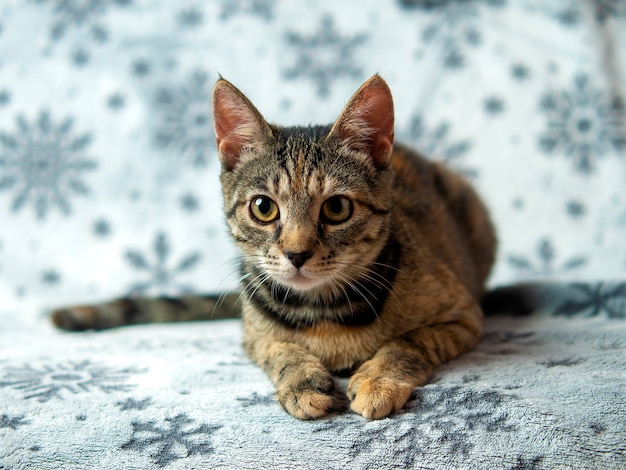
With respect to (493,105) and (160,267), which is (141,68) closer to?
(160,267)

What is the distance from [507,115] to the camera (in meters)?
2.30

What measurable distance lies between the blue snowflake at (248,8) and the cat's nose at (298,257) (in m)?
1.51

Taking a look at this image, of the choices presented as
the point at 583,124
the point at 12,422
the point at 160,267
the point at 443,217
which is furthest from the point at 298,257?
the point at 583,124

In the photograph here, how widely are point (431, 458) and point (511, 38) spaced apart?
1813 millimetres

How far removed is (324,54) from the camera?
236 cm

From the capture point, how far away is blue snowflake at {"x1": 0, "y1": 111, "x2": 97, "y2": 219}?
2.28 metres

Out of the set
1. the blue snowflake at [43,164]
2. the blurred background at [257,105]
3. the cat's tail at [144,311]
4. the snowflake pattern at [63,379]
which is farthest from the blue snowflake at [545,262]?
the blue snowflake at [43,164]

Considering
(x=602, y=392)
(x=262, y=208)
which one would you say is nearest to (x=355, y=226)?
(x=262, y=208)

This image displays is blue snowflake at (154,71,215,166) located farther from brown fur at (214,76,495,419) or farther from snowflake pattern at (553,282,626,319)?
snowflake pattern at (553,282,626,319)

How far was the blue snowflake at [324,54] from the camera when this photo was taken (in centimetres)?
234

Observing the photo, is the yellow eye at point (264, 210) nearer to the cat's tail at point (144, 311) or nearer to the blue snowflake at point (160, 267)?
the cat's tail at point (144, 311)

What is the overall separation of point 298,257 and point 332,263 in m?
0.08

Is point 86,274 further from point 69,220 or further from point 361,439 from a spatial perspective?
point 361,439

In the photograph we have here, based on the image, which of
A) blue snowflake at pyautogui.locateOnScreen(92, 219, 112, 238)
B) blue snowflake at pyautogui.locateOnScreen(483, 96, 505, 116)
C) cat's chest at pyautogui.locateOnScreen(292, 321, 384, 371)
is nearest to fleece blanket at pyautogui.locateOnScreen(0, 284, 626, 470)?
cat's chest at pyautogui.locateOnScreen(292, 321, 384, 371)
